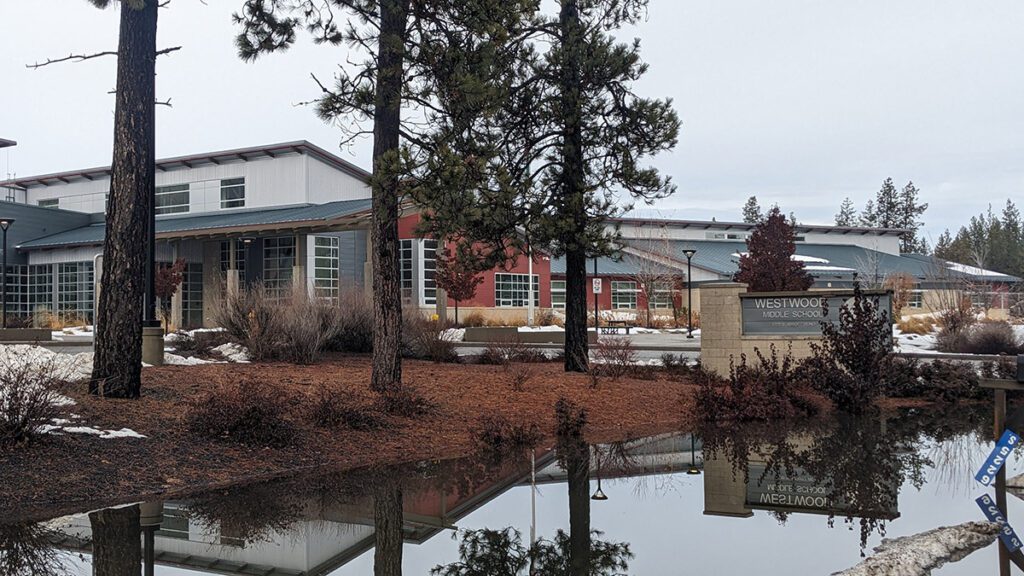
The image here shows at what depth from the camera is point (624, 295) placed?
51500mm

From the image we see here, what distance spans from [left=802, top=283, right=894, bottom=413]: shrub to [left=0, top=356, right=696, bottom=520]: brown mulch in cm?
229

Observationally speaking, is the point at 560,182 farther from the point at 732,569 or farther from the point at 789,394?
the point at 732,569

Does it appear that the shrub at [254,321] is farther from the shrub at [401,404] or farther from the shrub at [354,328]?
the shrub at [401,404]

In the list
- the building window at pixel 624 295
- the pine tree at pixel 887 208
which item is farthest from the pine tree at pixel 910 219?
the building window at pixel 624 295

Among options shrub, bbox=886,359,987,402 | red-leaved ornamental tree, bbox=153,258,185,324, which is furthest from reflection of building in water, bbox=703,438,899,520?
red-leaved ornamental tree, bbox=153,258,185,324

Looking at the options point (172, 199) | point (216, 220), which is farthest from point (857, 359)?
point (172, 199)

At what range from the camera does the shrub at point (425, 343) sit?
64.8 feet

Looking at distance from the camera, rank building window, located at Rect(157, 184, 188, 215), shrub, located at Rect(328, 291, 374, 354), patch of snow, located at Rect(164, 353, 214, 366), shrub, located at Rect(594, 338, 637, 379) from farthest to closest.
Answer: building window, located at Rect(157, 184, 188, 215) < shrub, located at Rect(328, 291, 374, 354) < shrub, located at Rect(594, 338, 637, 379) < patch of snow, located at Rect(164, 353, 214, 366)

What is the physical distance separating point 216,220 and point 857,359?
32.7m

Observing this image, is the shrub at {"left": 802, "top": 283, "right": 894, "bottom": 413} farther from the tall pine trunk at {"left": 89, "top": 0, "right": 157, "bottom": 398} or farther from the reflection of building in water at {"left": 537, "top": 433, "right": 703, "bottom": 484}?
the tall pine trunk at {"left": 89, "top": 0, "right": 157, "bottom": 398}

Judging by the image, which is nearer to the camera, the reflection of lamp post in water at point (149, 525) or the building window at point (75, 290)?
the reflection of lamp post in water at point (149, 525)

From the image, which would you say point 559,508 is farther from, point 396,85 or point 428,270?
point 428,270

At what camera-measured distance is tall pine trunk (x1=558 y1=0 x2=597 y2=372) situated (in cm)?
1689

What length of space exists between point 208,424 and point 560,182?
380 inches
